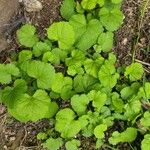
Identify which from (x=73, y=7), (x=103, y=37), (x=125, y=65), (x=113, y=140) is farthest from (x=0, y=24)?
(x=113, y=140)

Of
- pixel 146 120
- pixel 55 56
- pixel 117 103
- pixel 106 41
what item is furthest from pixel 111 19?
pixel 146 120

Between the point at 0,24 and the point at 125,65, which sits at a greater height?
the point at 0,24

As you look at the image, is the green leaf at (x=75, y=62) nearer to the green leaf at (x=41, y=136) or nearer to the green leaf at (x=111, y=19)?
the green leaf at (x=111, y=19)

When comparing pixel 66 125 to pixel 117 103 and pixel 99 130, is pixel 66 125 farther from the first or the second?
pixel 117 103

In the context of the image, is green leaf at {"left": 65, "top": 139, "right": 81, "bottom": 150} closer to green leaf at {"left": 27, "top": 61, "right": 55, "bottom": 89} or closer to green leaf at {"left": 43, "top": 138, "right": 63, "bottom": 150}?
green leaf at {"left": 43, "top": 138, "right": 63, "bottom": 150}

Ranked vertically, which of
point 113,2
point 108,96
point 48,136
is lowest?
point 48,136

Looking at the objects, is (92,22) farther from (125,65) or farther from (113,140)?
(113,140)
